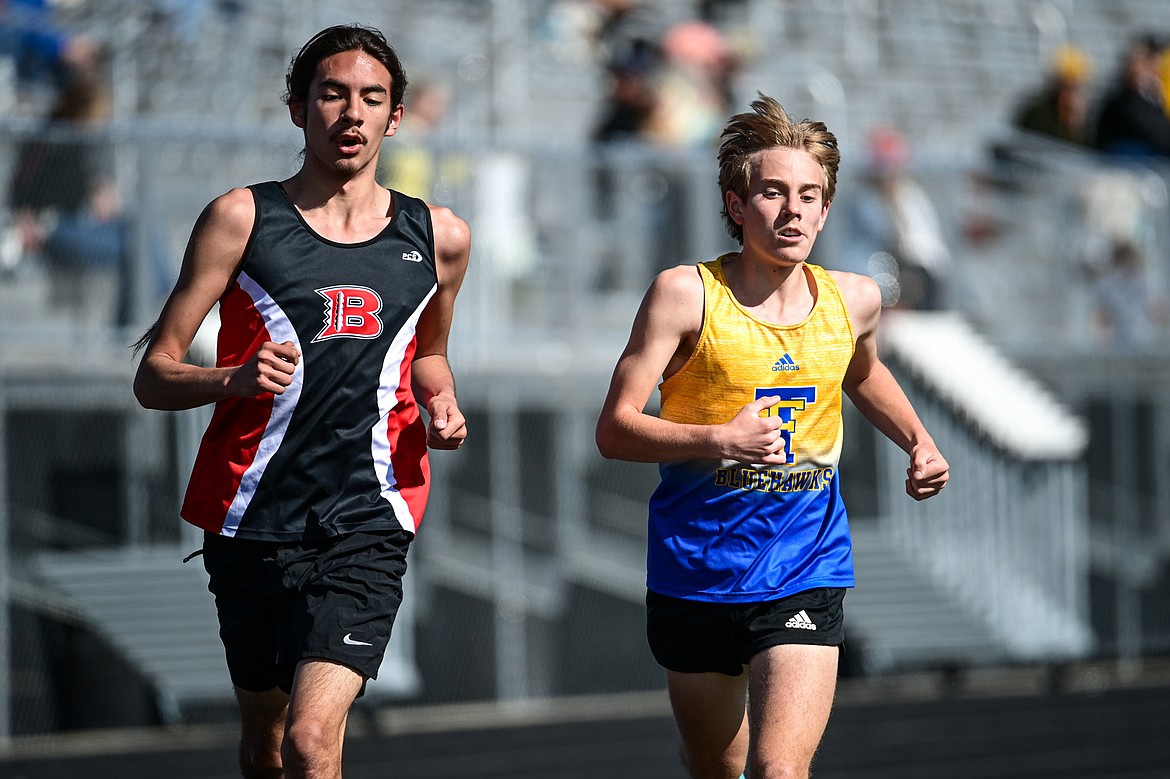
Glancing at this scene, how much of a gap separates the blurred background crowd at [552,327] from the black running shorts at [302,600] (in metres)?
5.57

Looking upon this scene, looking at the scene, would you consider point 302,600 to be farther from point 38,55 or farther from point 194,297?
point 38,55

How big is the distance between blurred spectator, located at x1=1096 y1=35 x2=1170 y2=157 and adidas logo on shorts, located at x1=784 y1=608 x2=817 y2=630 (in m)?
10.9

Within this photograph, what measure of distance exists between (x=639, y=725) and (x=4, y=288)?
4.75m

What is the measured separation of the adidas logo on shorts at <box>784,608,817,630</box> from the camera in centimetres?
483

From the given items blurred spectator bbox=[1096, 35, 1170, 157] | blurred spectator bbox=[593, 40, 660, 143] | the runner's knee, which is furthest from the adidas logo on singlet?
blurred spectator bbox=[1096, 35, 1170, 157]

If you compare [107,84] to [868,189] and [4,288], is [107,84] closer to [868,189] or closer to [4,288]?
[4,288]

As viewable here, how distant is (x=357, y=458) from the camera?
4.73 meters

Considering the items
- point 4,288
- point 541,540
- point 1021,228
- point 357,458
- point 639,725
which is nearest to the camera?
point 357,458

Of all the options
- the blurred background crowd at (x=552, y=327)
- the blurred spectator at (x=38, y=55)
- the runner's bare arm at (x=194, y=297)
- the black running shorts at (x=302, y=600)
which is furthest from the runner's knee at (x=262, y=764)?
the blurred spectator at (x=38, y=55)

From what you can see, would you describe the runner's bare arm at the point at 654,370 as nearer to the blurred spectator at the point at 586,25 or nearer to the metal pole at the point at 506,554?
the metal pole at the point at 506,554

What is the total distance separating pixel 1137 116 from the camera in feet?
48.0

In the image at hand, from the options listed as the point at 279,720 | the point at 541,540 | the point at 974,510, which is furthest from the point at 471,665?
the point at 279,720

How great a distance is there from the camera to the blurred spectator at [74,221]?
10086 mm

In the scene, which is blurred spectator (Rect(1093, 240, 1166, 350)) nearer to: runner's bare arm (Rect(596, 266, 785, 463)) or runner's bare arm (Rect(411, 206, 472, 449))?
runner's bare arm (Rect(596, 266, 785, 463))
